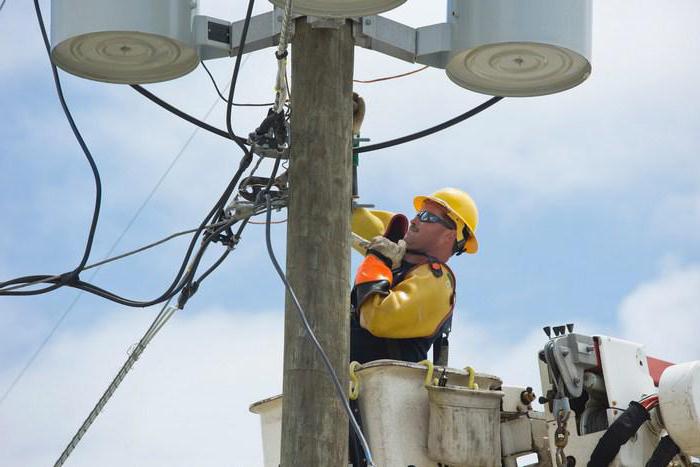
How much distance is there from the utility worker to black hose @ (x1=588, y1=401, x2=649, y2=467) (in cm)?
130

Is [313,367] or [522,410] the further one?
[522,410]

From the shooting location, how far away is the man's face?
9.15 metres

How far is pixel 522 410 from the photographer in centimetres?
841

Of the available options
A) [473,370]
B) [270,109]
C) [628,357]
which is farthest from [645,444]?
[270,109]

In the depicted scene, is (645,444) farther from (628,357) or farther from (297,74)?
(297,74)

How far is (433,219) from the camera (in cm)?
930

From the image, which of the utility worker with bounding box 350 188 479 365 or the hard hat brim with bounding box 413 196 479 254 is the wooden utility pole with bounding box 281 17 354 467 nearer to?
the utility worker with bounding box 350 188 479 365

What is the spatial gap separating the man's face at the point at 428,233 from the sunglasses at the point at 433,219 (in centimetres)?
1

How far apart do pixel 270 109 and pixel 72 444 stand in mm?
2204

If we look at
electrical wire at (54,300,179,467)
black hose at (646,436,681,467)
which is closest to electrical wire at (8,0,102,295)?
electrical wire at (54,300,179,467)

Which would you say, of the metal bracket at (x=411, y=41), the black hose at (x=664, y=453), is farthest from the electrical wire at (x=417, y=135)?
the black hose at (x=664, y=453)

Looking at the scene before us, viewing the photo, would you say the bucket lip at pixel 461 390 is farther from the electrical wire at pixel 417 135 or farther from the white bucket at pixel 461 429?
the electrical wire at pixel 417 135

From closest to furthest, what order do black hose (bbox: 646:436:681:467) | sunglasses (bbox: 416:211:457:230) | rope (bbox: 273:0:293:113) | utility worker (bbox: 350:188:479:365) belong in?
rope (bbox: 273:0:293:113), black hose (bbox: 646:436:681:467), utility worker (bbox: 350:188:479:365), sunglasses (bbox: 416:211:457:230)

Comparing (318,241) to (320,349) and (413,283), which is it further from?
(413,283)
